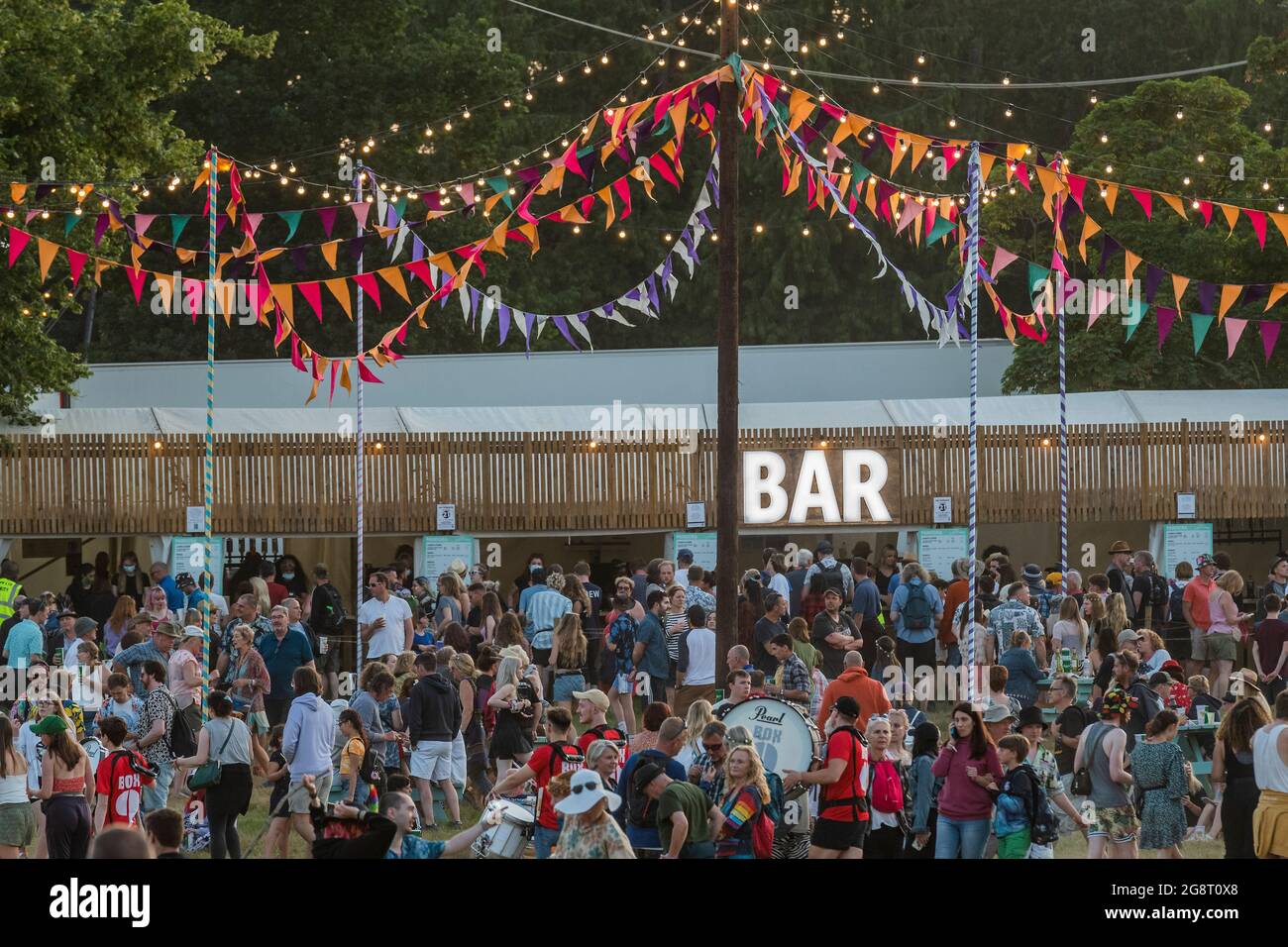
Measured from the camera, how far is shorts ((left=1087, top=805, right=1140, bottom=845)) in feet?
34.2

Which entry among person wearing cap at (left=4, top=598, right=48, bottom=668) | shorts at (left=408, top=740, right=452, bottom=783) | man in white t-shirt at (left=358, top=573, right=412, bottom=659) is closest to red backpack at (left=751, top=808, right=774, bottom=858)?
shorts at (left=408, top=740, right=452, bottom=783)

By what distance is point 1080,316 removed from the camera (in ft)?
93.5

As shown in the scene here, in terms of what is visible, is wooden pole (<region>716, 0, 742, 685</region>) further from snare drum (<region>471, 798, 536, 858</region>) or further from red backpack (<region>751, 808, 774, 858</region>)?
snare drum (<region>471, 798, 536, 858</region>)

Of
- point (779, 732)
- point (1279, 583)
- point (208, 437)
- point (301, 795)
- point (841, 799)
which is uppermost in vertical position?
point (208, 437)

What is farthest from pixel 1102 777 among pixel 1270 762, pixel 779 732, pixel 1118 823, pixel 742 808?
pixel 742 808

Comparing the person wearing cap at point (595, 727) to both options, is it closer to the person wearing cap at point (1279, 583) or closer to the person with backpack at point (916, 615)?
the person with backpack at point (916, 615)

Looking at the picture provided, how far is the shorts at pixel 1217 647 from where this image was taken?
Result: 16.8 metres

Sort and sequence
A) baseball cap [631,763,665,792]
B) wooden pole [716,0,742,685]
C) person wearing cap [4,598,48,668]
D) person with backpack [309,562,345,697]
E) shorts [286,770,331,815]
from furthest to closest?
1. person with backpack [309,562,345,697]
2. person wearing cap [4,598,48,668]
3. wooden pole [716,0,742,685]
4. shorts [286,770,331,815]
5. baseball cap [631,763,665,792]

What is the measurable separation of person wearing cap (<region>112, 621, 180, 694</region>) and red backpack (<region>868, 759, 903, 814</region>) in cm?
582

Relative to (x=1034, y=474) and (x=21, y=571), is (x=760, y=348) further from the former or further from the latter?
(x=21, y=571)

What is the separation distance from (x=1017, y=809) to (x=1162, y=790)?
1479 mm

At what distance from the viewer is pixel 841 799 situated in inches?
395

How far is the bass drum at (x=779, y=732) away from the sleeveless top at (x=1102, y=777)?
5.48ft

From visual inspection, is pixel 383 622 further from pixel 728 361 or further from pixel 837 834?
pixel 837 834
